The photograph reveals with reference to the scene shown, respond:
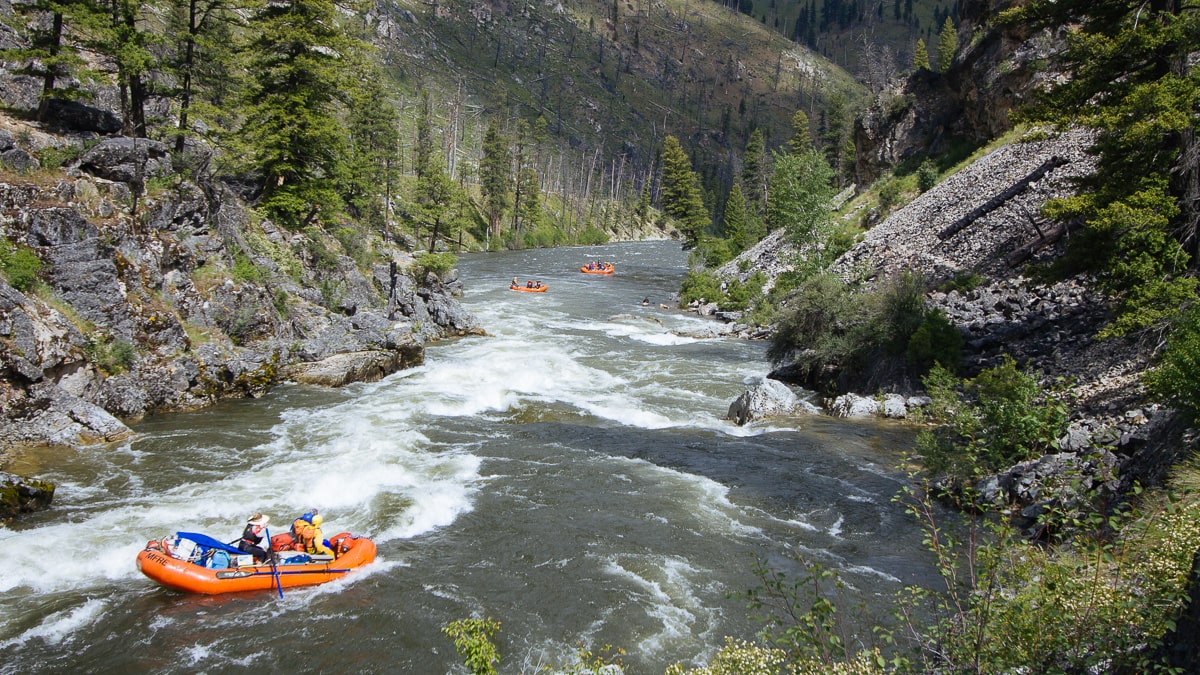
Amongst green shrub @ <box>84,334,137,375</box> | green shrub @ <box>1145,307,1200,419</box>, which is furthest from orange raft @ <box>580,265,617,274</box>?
green shrub @ <box>1145,307,1200,419</box>

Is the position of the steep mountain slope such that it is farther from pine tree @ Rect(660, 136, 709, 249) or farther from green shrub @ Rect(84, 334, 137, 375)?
green shrub @ Rect(84, 334, 137, 375)

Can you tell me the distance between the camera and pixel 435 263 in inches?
1240

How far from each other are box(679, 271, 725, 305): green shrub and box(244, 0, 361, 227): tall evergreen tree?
2218 centimetres

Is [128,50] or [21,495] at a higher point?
[128,50]

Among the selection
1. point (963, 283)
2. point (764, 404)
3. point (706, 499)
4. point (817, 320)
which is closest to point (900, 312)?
point (817, 320)

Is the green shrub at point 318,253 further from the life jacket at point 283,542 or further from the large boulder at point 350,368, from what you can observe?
the life jacket at point 283,542

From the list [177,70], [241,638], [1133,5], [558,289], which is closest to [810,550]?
[241,638]

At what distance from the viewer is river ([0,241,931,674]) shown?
9008mm

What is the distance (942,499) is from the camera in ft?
41.5

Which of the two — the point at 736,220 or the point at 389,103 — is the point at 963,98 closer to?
the point at 736,220

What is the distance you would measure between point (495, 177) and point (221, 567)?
68.0 metres

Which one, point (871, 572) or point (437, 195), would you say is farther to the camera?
point (437, 195)

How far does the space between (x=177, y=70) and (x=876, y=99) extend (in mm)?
44676

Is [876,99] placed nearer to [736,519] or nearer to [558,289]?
[558,289]
